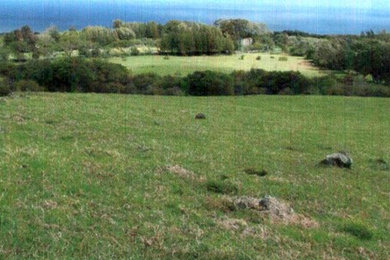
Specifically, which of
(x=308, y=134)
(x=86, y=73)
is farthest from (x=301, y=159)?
(x=86, y=73)

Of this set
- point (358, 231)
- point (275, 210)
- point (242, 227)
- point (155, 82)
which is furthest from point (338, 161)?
point (155, 82)

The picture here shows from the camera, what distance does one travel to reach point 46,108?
2539 centimetres

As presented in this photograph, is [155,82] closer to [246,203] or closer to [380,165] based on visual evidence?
[380,165]

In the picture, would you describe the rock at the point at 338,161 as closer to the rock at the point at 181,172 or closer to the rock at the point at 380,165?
the rock at the point at 380,165

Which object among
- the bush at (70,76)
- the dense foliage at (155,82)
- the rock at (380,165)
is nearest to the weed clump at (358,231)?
the rock at (380,165)

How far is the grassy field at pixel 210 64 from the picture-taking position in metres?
82.6

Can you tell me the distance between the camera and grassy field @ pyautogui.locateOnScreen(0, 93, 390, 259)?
801 cm

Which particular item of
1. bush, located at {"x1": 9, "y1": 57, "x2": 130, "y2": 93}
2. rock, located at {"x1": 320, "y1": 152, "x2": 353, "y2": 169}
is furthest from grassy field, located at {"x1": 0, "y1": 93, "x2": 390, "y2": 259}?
bush, located at {"x1": 9, "y1": 57, "x2": 130, "y2": 93}

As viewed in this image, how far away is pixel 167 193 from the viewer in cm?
1088

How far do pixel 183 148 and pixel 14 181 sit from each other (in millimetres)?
7479

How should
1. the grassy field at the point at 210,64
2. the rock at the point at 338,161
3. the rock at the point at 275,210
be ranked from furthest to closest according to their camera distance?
1. the grassy field at the point at 210,64
2. the rock at the point at 338,161
3. the rock at the point at 275,210

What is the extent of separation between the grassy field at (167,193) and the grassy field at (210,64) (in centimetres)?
5788

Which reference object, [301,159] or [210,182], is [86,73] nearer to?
[301,159]

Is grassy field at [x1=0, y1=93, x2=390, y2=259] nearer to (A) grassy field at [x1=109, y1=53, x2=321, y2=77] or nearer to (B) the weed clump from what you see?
(B) the weed clump
